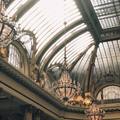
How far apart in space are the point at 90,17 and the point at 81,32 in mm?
2101

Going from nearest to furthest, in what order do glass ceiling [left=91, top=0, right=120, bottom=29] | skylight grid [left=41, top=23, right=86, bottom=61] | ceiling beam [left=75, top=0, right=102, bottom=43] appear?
1. ceiling beam [left=75, top=0, right=102, bottom=43]
2. glass ceiling [left=91, top=0, right=120, bottom=29]
3. skylight grid [left=41, top=23, right=86, bottom=61]

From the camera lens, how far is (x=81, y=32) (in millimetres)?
22031

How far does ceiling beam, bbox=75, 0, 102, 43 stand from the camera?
1860 cm

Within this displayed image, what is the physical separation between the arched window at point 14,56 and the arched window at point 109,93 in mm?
9306

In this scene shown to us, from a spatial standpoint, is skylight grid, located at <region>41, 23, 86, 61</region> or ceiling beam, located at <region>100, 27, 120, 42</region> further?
ceiling beam, located at <region>100, 27, 120, 42</region>

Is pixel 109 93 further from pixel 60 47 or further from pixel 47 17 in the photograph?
pixel 47 17

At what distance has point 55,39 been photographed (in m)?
20.7

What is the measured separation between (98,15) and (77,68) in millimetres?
6197

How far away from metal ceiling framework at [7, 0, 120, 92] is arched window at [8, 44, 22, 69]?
4.43 feet

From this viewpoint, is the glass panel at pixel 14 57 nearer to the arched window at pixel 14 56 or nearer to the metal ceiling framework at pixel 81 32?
the arched window at pixel 14 56

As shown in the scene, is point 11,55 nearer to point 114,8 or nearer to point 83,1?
point 83,1

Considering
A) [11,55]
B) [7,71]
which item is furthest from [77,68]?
[7,71]

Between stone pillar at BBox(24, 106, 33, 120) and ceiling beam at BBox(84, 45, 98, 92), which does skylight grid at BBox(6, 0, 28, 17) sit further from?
ceiling beam at BBox(84, 45, 98, 92)

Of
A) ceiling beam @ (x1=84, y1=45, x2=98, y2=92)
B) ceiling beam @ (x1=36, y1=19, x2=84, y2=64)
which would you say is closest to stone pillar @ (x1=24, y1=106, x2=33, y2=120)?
ceiling beam @ (x1=36, y1=19, x2=84, y2=64)
